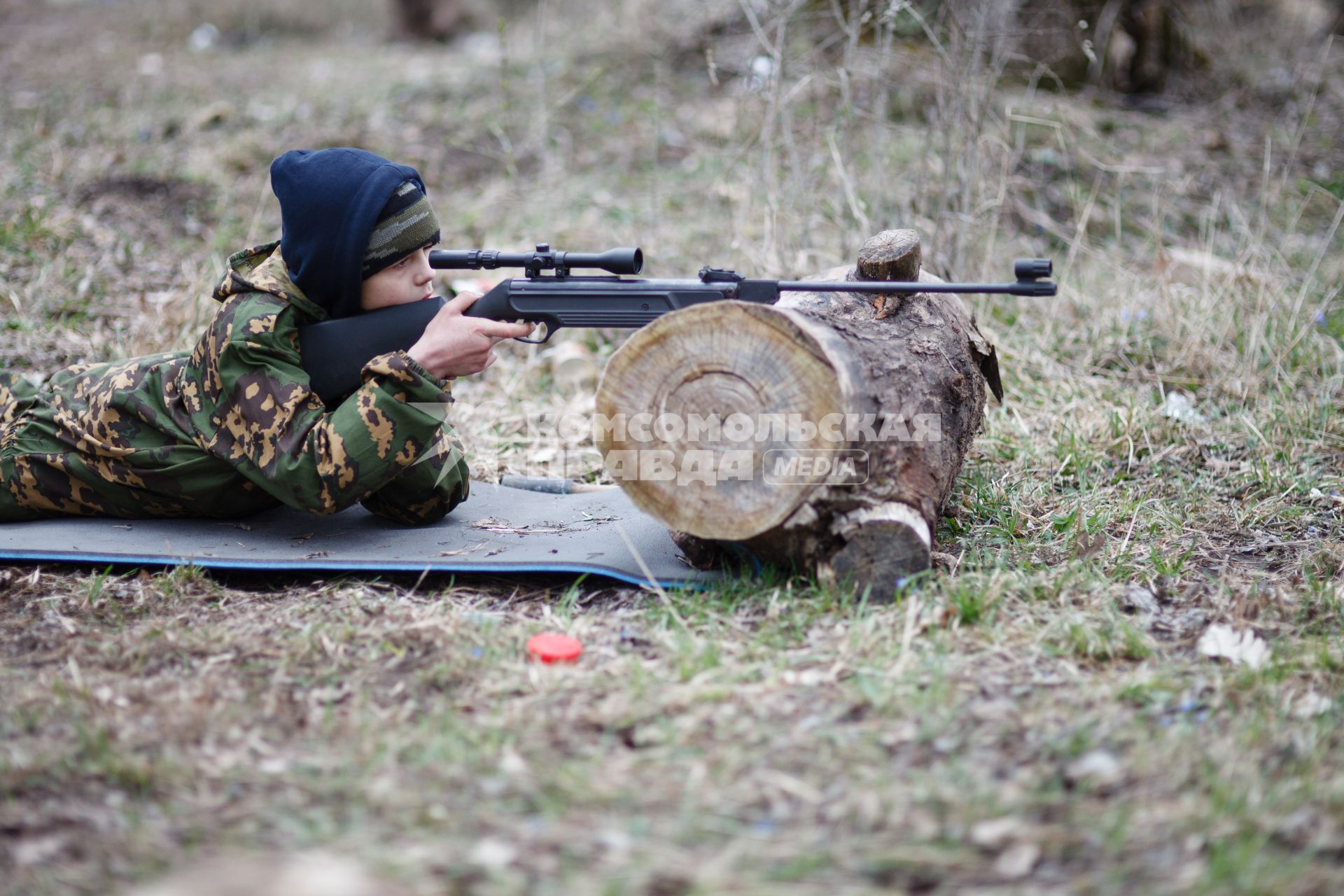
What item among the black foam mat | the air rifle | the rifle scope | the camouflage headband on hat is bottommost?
the black foam mat

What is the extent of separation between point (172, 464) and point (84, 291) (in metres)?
3.00

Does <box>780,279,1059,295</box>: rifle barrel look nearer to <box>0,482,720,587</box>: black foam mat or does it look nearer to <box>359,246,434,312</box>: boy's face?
<box>0,482,720,587</box>: black foam mat

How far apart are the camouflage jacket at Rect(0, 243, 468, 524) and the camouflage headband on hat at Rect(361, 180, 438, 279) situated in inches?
10.8

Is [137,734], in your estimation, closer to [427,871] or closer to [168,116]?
[427,871]

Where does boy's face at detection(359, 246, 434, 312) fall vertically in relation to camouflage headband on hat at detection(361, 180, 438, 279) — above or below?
below

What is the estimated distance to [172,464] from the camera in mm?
3502

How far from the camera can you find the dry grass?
2.08m

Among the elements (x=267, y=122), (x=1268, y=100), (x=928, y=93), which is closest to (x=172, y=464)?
(x=928, y=93)

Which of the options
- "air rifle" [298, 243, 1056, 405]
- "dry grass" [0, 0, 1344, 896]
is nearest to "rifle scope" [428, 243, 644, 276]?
"air rifle" [298, 243, 1056, 405]

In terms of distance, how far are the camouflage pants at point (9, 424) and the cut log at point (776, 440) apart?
2.21 meters

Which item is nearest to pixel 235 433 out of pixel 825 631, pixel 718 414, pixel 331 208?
pixel 331 208

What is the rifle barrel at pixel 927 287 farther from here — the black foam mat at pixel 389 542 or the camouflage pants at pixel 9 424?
the camouflage pants at pixel 9 424

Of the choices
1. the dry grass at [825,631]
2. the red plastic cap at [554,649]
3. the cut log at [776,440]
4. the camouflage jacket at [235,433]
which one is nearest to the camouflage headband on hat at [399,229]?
the camouflage jacket at [235,433]

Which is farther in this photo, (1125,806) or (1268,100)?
(1268,100)
